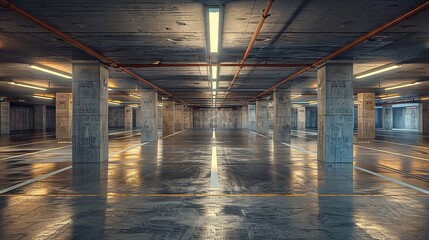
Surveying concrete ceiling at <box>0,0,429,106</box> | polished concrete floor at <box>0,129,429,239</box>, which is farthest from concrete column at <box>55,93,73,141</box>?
polished concrete floor at <box>0,129,429,239</box>

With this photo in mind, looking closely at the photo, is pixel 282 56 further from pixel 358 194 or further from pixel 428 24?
pixel 358 194

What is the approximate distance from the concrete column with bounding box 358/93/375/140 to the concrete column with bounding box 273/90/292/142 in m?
9.01

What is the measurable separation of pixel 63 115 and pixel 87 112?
20.6m

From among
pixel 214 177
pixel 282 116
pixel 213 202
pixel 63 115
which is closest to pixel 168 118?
pixel 63 115

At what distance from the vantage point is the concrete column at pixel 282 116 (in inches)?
1196

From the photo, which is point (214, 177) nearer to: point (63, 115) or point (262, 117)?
point (63, 115)

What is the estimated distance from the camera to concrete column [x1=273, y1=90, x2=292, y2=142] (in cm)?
3039

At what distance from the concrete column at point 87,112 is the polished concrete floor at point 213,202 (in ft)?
5.13

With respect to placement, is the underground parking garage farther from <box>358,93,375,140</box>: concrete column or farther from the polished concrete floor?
<box>358,93,375,140</box>: concrete column

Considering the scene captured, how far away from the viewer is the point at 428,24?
10.1m

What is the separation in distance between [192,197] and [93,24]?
569cm

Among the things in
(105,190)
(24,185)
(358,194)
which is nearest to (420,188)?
(358,194)

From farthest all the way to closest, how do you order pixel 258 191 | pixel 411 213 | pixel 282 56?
pixel 282 56, pixel 258 191, pixel 411 213

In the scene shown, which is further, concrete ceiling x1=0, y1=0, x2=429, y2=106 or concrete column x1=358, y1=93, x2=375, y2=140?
concrete column x1=358, y1=93, x2=375, y2=140
